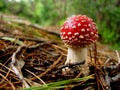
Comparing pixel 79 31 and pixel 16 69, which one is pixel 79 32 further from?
pixel 16 69

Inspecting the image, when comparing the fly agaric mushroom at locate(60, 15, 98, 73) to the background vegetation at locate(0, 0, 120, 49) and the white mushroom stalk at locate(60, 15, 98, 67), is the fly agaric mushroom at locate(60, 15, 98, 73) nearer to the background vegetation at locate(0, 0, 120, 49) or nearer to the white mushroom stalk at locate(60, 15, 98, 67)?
the white mushroom stalk at locate(60, 15, 98, 67)

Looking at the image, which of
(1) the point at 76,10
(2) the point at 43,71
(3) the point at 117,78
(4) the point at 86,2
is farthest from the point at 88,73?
(1) the point at 76,10

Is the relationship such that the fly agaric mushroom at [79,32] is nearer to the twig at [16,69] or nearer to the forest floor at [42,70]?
the forest floor at [42,70]

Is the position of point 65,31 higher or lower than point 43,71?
higher

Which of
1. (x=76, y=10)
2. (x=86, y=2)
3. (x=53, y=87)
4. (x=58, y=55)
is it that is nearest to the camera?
(x=53, y=87)

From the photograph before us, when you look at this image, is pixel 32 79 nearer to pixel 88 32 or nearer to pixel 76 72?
pixel 76 72

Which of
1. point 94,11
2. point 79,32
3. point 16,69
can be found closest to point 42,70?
point 16,69

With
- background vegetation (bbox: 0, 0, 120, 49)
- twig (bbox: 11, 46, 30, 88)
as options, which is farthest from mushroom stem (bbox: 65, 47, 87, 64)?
background vegetation (bbox: 0, 0, 120, 49)

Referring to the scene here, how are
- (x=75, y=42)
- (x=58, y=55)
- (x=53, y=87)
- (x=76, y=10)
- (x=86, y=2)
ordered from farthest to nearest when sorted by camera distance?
(x=76, y=10) → (x=86, y=2) → (x=58, y=55) → (x=75, y=42) → (x=53, y=87)
